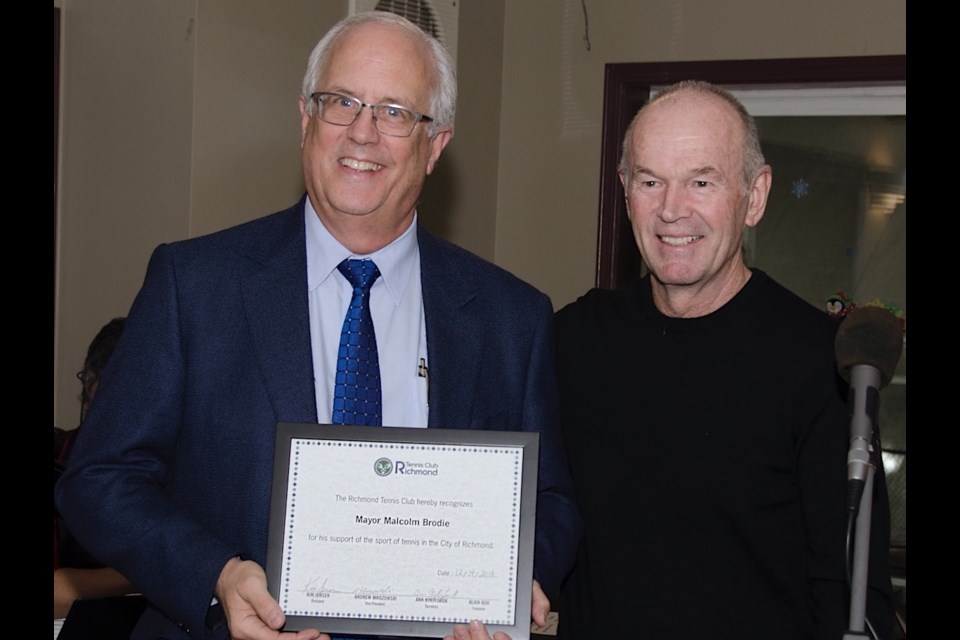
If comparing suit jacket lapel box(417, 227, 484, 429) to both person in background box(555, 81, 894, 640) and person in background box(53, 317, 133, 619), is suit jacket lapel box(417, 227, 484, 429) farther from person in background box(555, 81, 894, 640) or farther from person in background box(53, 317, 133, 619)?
person in background box(53, 317, 133, 619)

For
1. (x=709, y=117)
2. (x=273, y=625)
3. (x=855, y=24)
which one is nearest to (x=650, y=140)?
(x=709, y=117)

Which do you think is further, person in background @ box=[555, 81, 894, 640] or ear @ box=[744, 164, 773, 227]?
ear @ box=[744, 164, 773, 227]

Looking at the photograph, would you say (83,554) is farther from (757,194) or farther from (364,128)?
(757,194)

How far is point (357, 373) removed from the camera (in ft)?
7.08

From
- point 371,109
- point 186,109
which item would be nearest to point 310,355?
point 371,109

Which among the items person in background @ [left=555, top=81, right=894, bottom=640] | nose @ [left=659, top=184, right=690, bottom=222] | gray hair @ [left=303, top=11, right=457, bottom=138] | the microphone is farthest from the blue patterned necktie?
the microphone

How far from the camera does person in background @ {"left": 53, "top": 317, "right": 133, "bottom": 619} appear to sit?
12.2 ft

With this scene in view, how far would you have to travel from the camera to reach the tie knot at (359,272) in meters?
2.24

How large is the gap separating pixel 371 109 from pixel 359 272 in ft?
0.99

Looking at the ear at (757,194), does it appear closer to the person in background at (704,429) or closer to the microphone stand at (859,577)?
the person in background at (704,429)

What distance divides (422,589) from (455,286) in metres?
0.63

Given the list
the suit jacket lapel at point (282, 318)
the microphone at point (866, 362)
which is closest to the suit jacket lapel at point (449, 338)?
the suit jacket lapel at point (282, 318)

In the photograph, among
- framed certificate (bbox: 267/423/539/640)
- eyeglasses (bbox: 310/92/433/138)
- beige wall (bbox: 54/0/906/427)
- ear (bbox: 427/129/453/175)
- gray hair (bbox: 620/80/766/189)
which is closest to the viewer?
framed certificate (bbox: 267/423/539/640)

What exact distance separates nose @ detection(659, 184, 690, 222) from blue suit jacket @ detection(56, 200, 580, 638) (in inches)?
19.2
